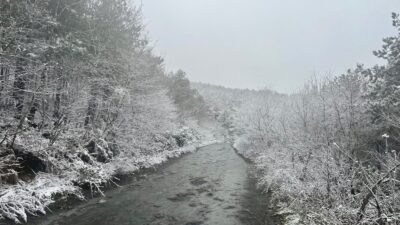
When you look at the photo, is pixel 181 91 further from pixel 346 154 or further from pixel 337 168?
pixel 346 154

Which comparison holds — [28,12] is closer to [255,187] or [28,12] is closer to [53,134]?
[53,134]

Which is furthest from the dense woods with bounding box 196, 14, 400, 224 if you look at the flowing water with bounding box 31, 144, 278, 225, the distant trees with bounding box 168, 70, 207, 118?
the distant trees with bounding box 168, 70, 207, 118

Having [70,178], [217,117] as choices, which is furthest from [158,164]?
[217,117]

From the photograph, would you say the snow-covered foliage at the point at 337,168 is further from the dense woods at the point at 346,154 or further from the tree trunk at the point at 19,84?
the tree trunk at the point at 19,84

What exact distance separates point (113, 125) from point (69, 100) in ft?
17.3

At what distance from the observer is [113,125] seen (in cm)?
2269

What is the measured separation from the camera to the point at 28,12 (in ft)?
46.5

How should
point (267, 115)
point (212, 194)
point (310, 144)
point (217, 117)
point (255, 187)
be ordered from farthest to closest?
point (217, 117)
point (267, 115)
point (255, 187)
point (212, 194)
point (310, 144)

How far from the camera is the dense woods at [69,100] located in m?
13.1

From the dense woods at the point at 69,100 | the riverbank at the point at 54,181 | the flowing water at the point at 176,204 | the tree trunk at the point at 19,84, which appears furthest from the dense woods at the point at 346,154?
the tree trunk at the point at 19,84

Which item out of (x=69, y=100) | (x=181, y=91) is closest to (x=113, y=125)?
(x=69, y=100)

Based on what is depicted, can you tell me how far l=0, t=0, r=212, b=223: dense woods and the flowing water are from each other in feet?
4.56

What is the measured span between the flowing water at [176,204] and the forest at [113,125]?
3.04 feet

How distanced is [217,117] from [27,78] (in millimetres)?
74242
